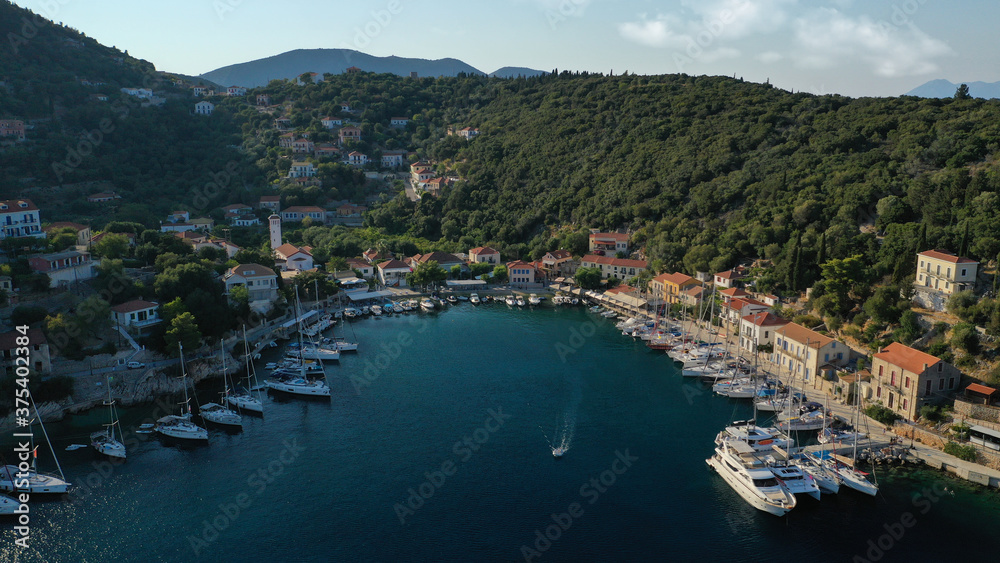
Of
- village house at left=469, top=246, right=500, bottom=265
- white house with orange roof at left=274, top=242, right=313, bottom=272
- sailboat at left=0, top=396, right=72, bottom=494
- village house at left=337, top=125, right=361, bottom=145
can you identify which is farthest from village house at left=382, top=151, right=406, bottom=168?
sailboat at left=0, top=396, right=72, bottom=494

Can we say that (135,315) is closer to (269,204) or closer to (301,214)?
(301,214)

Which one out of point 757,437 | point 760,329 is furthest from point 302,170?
point 757,437

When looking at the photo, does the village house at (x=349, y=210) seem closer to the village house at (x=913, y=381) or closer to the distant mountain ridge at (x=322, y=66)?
the village house at (x=913, y=381)

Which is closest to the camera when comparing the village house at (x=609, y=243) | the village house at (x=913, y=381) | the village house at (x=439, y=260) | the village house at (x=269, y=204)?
the village house at (x=913, y=381)

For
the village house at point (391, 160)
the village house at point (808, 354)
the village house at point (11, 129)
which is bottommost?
the village house at point (808, 354)

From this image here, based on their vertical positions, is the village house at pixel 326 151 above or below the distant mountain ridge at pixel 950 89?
below

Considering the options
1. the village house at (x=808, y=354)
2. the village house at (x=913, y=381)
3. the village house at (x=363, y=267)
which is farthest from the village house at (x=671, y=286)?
the village house at (x=363, y=267)

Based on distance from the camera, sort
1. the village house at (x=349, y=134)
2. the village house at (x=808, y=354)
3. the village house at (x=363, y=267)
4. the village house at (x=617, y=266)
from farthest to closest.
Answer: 1. the village house at (x=349, y=134)
2. the village house at (x=363, y=267)
3. the village house at (x=617, y=266)
4. the village house at (x=808, y=354)
